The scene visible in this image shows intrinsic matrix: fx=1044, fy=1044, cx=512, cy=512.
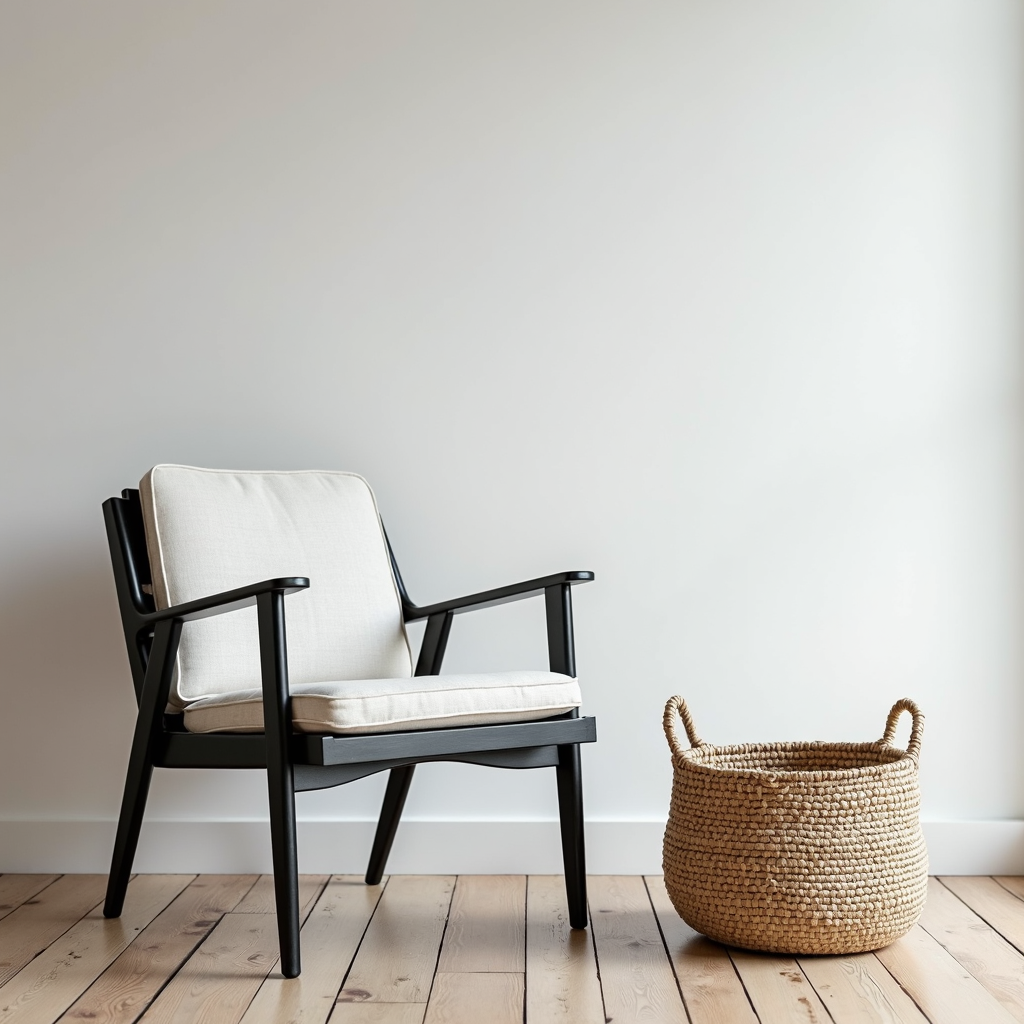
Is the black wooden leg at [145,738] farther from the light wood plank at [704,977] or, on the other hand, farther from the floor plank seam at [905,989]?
the floor plank seam at [905,989]

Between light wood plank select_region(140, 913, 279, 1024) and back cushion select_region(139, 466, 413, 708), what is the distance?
413 millimetres

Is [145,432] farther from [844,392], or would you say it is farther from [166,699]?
[844,392]

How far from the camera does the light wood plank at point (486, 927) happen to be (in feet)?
5.41

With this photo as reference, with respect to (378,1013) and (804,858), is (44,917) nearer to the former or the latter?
(378,1013)

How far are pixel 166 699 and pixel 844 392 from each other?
1551mm

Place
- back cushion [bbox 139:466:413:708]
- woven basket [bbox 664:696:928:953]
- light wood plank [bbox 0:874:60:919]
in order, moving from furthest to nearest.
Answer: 1. light wood plank [bbox 0:874:60:919]
2. back cushion [bbox 139:466:413:708]
3. woven basket [bbox 664:696:928:953]

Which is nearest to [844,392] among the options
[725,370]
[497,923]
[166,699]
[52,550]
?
[725,370]

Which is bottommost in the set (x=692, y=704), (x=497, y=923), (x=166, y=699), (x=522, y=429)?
(x=497, y=923)

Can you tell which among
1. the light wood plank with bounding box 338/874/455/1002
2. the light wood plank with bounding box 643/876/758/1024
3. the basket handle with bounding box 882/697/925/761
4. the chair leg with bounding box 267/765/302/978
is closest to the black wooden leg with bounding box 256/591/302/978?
the chair leg with bounding box 267/765/302/978

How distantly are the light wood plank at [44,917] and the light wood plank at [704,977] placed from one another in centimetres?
103

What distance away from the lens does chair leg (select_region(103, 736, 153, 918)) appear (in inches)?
72.1

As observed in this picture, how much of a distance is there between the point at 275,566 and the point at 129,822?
53 cm

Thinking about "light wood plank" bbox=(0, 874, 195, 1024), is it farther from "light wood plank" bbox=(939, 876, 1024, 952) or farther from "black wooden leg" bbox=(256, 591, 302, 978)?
"light wood plank" bbox=(939, 876, 1024, 952)

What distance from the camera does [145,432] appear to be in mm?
2363
